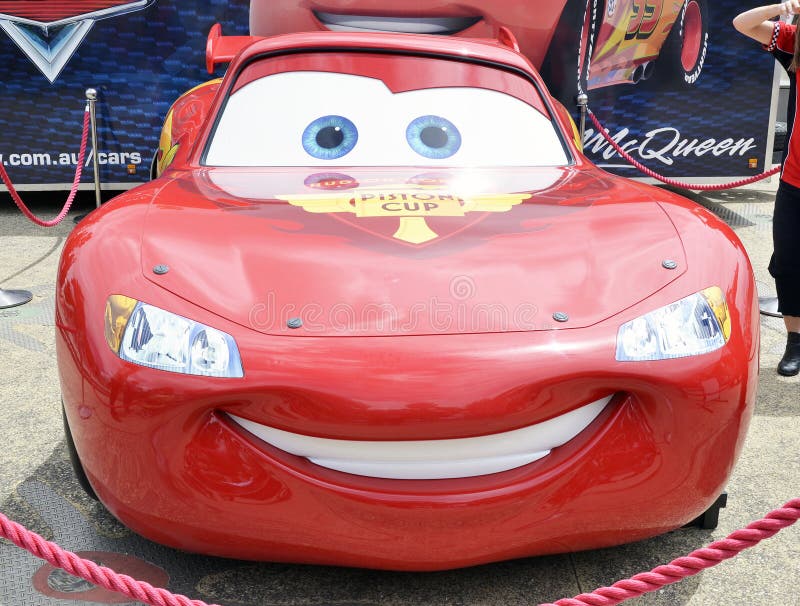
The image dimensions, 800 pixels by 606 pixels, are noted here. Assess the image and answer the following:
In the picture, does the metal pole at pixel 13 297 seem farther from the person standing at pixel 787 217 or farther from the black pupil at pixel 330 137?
the person standing at pixel 787 217

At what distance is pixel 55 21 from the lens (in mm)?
6316

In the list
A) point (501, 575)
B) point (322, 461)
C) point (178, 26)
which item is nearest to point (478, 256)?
point (322, 461)

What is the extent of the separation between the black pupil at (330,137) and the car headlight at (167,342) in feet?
3.89

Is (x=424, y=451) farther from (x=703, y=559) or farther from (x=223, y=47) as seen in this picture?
(x=223, y=47)

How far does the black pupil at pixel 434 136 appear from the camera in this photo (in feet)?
9.23

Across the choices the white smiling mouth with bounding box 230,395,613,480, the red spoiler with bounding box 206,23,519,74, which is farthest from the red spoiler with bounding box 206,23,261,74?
the white smiling mouth with bounding box 230,395,613,480

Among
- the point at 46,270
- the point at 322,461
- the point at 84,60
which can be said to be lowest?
the point at 46,270

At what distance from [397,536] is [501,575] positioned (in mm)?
462

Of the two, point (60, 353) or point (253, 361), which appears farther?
point (60, 353)

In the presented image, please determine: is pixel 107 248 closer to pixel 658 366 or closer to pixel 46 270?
pixel 658 366

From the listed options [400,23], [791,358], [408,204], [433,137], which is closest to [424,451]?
[408,204]

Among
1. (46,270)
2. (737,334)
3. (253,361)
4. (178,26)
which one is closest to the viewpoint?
(253,361)

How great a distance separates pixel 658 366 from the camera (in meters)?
1.73

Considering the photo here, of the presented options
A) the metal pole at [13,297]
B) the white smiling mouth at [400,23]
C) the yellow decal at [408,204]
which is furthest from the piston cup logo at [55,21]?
the yellow decal at [408,204]
